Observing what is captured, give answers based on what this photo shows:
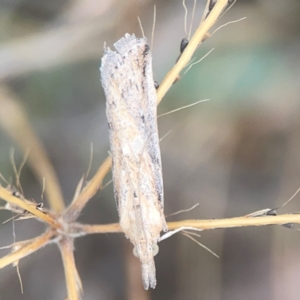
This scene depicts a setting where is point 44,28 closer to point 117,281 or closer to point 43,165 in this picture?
point 43,165

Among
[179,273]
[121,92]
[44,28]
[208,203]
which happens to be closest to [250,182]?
[208,203]

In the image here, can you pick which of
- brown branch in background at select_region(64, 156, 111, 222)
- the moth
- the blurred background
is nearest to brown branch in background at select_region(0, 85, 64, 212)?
the blurred background

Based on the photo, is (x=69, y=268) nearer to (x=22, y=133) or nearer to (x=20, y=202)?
(x=20, y=202)

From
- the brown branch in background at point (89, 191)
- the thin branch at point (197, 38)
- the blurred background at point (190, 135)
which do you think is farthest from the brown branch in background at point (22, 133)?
the thin branch at point (197, 38)

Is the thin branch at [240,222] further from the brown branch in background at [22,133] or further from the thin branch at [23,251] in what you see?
the brown branch in background at [22,133]

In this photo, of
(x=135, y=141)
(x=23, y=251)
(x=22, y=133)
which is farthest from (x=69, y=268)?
(x=22, y=133)
